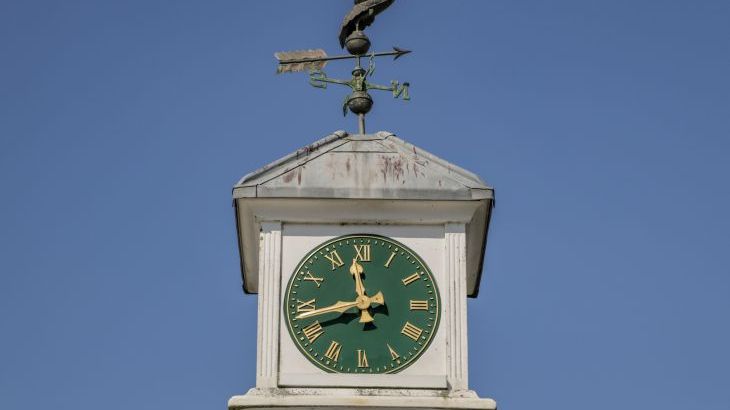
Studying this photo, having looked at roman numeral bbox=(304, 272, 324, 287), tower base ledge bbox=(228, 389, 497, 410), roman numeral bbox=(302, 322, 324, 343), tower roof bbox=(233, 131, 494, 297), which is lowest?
tower base ledge bbox=(228, 389, 497, 410)

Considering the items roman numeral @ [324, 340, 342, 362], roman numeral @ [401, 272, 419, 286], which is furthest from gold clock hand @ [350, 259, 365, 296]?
roman numeral @ [324, 340, 342, 362]

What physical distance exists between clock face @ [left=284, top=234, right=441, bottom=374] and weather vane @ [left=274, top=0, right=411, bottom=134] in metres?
1.75

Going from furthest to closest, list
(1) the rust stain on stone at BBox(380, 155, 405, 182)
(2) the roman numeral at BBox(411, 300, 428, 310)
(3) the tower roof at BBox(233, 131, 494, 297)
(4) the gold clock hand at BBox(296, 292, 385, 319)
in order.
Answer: (1) the rust stain on stone at BBox(380, 155, 405, 182)
(3) the tower roof at BBox(233, 131, 494, 297)
(2) the roman numeral at BBox(411, 300, 428, 310)
(4) the gold clock hand at BBox(296, 292, 385, 319)

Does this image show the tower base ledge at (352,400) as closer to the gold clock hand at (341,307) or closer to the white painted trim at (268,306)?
the white painted trim at (268,306)

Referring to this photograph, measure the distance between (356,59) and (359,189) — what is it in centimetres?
200

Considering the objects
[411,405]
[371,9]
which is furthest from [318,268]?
[371,9]

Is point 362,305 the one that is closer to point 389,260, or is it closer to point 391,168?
point 389,260

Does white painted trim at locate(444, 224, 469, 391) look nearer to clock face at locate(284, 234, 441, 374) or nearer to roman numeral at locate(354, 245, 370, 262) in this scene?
clock face at locate(284, 234, 441, 374)

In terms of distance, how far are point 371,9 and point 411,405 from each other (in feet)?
16.2

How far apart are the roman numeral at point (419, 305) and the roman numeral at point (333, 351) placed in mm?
870

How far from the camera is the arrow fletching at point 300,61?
23438mm

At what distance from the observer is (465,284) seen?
71.7 ft

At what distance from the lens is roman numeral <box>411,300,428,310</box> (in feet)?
71.3

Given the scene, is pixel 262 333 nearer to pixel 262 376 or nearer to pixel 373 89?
pixel 262 376
